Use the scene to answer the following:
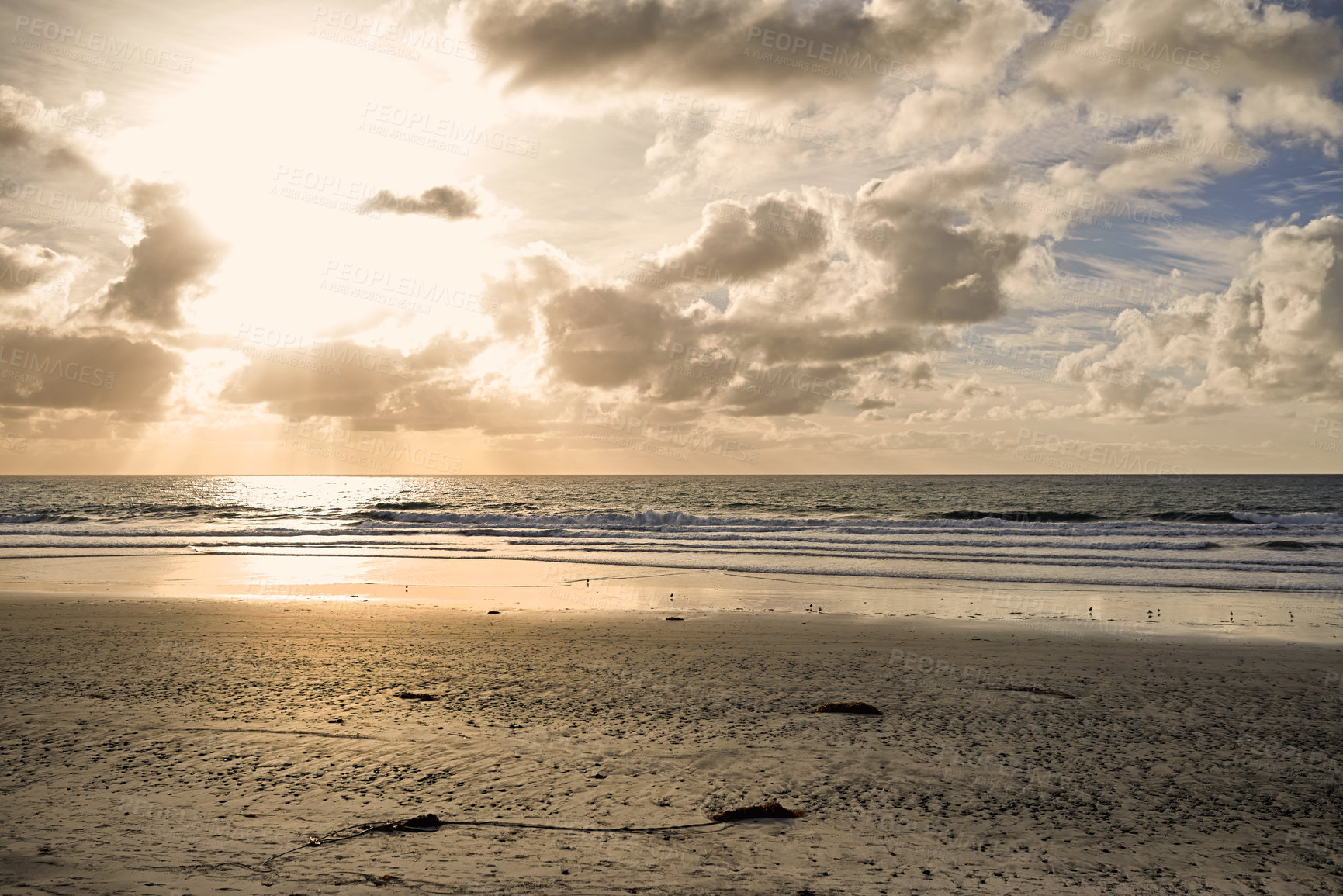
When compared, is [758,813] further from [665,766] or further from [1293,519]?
[1293,519]

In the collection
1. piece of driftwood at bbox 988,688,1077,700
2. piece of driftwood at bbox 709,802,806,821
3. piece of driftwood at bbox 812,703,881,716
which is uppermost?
piece of driftwood at bbox 709,802,806,821

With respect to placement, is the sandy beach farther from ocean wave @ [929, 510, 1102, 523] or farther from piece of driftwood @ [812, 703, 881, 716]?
ocean wave @ [929, 510, 1102, 523]

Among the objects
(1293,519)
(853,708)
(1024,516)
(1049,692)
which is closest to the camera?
(853,708)

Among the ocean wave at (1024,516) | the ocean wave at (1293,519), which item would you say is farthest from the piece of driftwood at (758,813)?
the ocean wave at (1293,519)

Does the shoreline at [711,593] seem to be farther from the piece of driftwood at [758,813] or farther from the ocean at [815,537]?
the piece of driftwood at [758,813]

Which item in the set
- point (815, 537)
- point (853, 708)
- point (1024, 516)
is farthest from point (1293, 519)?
point (853, 708)

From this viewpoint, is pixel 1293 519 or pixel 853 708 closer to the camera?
pixel 853 708

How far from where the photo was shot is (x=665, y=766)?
7.45 metres

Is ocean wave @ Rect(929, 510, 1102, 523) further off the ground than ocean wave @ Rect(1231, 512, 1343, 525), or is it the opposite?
ocean wave @ Rect(1231, 512, 1343, 525)

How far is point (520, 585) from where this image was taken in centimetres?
2338

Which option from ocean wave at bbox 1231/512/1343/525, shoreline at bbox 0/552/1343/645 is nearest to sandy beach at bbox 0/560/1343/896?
shoreline at bbox 0/552/1343/645

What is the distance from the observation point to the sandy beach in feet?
17.8

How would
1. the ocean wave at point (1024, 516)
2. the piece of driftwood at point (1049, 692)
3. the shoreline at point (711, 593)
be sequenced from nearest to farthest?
the piece of driftwood at point (1049, 692) → the shoreline at point (711, 593) → the ocean wave at point (1024, 516)

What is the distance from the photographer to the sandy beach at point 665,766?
543cm
